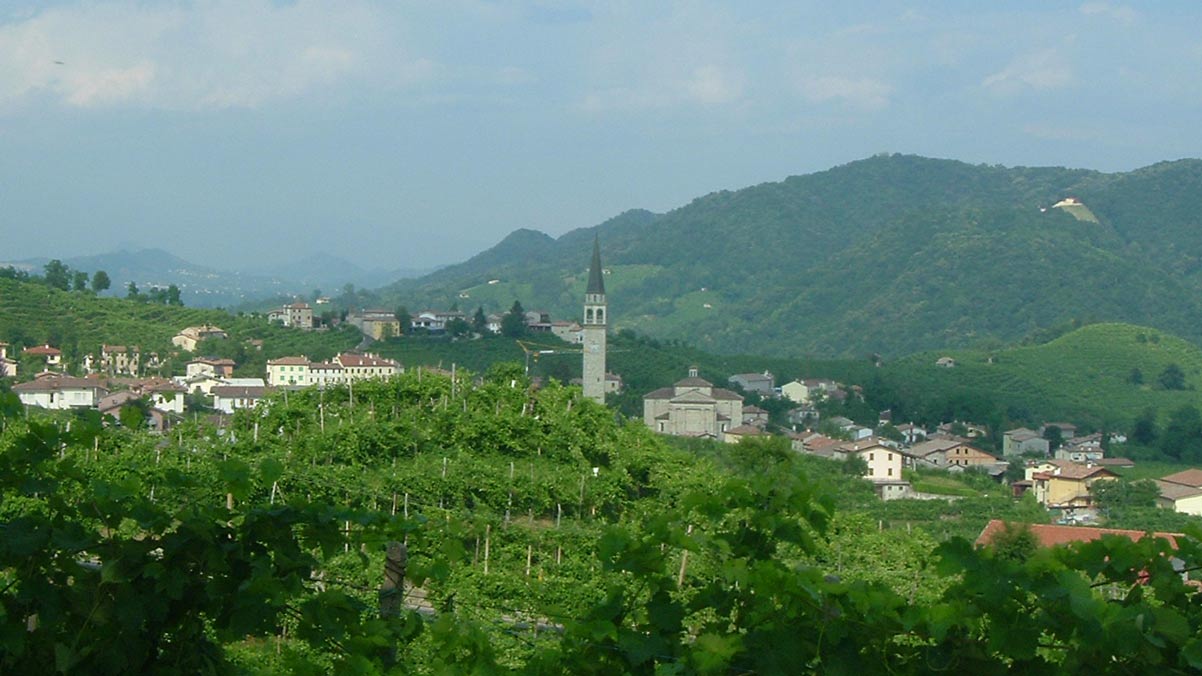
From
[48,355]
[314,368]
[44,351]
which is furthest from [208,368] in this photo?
[44,351]

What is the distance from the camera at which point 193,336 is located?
152ft

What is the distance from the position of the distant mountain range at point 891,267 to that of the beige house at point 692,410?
41306mm

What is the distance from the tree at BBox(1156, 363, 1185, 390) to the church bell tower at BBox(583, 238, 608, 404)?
32.1 meters

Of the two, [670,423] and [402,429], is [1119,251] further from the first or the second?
[402,429]

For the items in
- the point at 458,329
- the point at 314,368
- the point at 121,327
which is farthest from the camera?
the point at 458,329

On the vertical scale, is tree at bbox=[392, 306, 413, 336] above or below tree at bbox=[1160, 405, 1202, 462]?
above

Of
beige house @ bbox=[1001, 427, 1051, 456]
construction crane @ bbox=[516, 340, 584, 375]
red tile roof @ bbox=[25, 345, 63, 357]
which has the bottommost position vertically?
beige house @ bbox=[1001, 427, 1051, 456]

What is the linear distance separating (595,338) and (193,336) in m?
15.6

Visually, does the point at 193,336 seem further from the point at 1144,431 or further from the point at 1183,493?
the point at 1144,431

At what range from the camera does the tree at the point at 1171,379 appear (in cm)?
5997

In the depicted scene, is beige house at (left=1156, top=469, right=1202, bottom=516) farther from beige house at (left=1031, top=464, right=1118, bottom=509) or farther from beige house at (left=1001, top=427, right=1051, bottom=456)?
beige house at (left=1001, top=427, right=1051, bottom=456)

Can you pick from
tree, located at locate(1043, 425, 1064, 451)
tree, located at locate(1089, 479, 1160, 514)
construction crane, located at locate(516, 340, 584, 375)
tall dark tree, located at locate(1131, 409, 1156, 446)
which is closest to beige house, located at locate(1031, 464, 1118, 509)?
tree, located at locate(1089, 479, 1160, 514)

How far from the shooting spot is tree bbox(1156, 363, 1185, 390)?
2361 inches

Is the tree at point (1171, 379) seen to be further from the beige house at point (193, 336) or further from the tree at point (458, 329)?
the beige house at point (193, 336)
